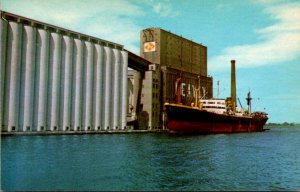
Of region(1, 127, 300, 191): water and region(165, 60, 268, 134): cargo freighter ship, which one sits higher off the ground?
region(165, 60, 268, 134): cargo freighter ship

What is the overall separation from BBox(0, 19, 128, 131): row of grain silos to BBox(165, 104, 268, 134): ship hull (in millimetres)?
18440

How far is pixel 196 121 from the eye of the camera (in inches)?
3428

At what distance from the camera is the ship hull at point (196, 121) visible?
83.9m

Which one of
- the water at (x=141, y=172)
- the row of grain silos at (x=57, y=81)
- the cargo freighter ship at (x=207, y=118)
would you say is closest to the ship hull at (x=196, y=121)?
the cargo freighter ship at (x=207, y=118)

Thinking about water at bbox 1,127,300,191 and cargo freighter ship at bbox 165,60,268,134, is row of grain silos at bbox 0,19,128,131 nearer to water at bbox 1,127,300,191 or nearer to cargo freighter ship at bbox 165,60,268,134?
cargo freighter ship at bbox 165,60,268,134

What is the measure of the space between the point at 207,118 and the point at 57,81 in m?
37.3

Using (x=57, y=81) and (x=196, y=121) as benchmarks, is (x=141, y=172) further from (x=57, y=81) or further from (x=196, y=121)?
(x=196, y=121)

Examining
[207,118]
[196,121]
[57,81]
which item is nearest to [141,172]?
[57,81]

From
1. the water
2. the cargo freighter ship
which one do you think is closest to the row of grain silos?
the cargo freighter ship

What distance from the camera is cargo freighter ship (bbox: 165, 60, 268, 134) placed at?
84.1 metres

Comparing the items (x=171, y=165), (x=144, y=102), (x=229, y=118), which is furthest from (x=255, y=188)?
(x=144, y=102)

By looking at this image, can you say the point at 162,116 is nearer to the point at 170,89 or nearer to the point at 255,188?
the point at 170,89

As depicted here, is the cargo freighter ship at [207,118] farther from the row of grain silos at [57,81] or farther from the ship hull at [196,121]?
the row of grain silos at [57,81]

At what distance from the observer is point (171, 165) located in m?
33.1
